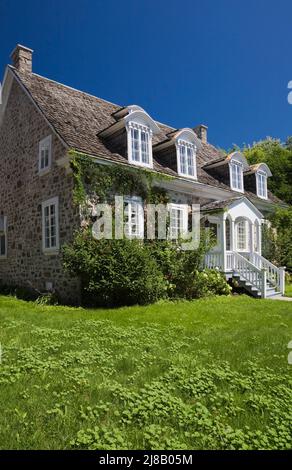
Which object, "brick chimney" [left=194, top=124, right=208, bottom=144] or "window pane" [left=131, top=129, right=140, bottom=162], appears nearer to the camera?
"window pane" [left=131, top=129, right=140, bottom=162]

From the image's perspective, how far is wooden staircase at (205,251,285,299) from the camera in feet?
44.9

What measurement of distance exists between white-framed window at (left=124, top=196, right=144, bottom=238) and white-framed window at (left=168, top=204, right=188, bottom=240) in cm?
152

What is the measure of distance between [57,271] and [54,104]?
710 centimetres

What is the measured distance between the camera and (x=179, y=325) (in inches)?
293

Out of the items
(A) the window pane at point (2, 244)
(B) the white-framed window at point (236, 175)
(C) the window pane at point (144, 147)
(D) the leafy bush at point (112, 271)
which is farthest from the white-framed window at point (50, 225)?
(B) the white-framed window at point (236, 175)

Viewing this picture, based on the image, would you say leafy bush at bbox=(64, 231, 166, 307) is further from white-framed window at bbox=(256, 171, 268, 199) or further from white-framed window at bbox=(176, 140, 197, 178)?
white-framed window at bbox=(256, 171, 268, 199)

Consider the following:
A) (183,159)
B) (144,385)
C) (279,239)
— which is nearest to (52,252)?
(183,159)

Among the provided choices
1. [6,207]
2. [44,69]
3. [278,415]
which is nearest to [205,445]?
[278,415]

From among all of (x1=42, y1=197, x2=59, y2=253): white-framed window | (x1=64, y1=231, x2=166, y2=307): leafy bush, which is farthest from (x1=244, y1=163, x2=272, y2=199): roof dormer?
(x1=42, y1=197, x2=59, y2=253): white-framed window

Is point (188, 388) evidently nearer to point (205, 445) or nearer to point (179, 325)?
point (205, 445)

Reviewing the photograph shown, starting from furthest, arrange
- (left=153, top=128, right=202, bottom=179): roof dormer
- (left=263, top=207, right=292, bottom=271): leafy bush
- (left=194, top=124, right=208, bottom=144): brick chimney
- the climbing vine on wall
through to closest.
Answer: (left=194, top=124, right=208, bottom=144): brick chimney < (left=263, top=207, right=292, bottom=271): leafy bush < (left=153, top=128, right=202, bottom=179): roof dormer < the climbing vine on wall

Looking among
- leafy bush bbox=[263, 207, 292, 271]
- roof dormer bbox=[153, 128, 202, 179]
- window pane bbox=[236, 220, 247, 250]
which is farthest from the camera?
leafy bush bbox=[263, 207, 292, 271]

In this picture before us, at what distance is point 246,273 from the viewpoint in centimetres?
1405

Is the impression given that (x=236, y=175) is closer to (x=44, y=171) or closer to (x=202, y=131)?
(x=202, y=131)
